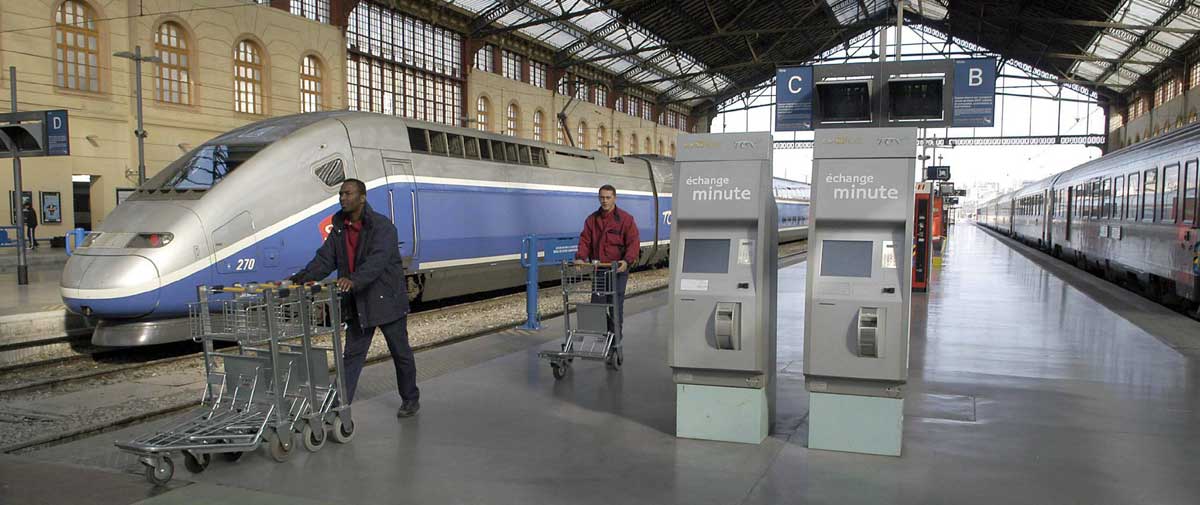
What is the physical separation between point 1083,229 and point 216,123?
26.8 metres

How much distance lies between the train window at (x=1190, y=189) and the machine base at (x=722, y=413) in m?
9.88

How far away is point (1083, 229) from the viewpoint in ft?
69.2

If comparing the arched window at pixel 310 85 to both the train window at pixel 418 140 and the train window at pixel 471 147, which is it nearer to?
the train window at pixel 471 147

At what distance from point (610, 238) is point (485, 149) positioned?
6790 millimetres

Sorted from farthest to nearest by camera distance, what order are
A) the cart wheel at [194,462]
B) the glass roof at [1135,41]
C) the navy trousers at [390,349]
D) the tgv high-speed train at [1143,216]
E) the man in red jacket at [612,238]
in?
the glass roof at [1135,41] → the tgv high-speed train at [1143,216] → the man in red jacket at [612,238] → the navy trousers at [390,349] → the cart wheel at [194,462]

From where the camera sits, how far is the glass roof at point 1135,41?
3155 centimetres

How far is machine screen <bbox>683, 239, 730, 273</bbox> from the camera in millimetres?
5301

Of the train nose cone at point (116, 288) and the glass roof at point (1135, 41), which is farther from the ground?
the glass roof at point (1135, 41)

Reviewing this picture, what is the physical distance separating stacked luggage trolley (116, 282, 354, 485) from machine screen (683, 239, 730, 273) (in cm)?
230

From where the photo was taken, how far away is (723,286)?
5.24 m

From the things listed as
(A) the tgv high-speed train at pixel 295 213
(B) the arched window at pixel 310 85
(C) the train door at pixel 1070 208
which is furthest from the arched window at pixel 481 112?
(C) the train door at pixel 1070 208

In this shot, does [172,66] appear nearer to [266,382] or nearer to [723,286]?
[266,382]

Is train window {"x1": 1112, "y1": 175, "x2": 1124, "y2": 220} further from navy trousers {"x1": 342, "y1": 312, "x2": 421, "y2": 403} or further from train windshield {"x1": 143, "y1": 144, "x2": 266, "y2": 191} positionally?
train windshield {"x1": 143, "y1": 144, "x2": 266, "y2": 191}

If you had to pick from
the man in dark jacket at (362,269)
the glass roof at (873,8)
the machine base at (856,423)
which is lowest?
the machine base at (856,423)
